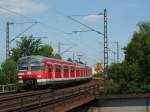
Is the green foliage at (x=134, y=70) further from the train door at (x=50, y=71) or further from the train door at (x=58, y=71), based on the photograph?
the train door at (x=50, y=71)

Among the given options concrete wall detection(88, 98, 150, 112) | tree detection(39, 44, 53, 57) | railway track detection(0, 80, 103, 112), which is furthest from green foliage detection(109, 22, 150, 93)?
tree detection(39, 44, 53, 57)

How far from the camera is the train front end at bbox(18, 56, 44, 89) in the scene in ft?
145

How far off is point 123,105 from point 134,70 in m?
11.3

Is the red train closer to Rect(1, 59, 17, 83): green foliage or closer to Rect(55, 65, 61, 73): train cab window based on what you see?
Rect(55, 65, 61, 73): train cab window

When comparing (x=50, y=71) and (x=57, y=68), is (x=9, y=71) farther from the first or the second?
(x=50, y=71)

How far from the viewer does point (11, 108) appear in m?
22.2

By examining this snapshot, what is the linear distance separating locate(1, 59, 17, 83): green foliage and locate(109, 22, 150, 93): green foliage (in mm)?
9951

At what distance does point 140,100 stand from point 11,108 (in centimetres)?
1853

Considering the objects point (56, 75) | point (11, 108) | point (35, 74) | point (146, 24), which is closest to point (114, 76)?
point (56, 75)

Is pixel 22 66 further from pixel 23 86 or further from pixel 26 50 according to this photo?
pixel 26 50

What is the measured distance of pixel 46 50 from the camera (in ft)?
289

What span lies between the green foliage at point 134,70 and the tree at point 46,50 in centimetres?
1853

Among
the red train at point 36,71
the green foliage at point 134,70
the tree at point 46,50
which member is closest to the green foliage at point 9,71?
the red train at point 36,71

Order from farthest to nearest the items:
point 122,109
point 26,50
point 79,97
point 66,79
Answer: point 26,50 < point 66,79 < point 122,109 < point 79,97
